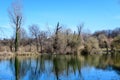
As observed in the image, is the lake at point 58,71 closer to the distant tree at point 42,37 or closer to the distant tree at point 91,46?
the distant tree at point 91,46

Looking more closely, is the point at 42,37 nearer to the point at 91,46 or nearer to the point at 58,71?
the point at 91,46

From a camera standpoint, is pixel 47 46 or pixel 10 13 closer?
pixel 10 13

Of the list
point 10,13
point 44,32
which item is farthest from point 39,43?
point 10,13

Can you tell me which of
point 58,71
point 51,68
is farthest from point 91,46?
point 58,71

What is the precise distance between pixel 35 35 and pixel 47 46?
10.2 metres

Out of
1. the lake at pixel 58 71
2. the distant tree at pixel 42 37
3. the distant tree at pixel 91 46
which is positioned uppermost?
the distant tree at pixel 42 37

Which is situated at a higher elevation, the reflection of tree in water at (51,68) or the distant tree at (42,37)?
the distant tree at (42,37)

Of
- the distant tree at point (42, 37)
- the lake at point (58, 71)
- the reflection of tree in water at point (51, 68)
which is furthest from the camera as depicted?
the distant tree at point (42, 37)

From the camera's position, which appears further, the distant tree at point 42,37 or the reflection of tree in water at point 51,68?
the distant tree at point 42,37

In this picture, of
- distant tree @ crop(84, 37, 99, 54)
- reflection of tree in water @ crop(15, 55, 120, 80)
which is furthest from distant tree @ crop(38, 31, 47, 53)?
reflection of tree in water @ crop(15, 55, 120, 80)

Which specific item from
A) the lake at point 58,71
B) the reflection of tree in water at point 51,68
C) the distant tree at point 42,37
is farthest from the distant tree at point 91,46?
the lake at point 58,71

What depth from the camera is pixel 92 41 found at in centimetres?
5253

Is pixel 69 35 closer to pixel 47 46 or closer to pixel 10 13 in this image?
pixel 47 46

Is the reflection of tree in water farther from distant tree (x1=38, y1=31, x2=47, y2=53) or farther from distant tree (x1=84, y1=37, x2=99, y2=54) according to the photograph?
distant tree (x1=38, y1=31, x2=47, y2=53)
